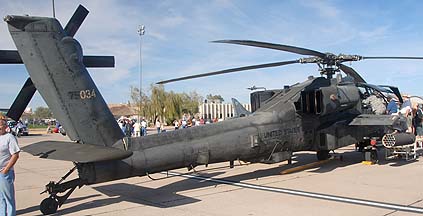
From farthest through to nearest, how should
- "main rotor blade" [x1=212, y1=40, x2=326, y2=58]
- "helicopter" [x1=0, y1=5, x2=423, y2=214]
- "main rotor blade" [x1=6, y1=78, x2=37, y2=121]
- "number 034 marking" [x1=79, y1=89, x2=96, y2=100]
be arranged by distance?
"main rotor blade" [x1=212, y1=40, x2=326, y2=58]
"number 034 marking" [x1=79, y1=89, x2=96, y2=100]
"main rotor blade" [x1=6, y1=78, x2=37, y2=121]
"helicopter" [x1=0, y1=5, x2=423, y2=214]

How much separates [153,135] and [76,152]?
84.5 inches

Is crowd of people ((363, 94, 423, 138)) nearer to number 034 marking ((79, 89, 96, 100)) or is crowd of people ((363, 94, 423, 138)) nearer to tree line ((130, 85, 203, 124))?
number 034 marking ((79, 89, 96, 100))

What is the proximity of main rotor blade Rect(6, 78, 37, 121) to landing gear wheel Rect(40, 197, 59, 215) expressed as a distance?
5.36 feet

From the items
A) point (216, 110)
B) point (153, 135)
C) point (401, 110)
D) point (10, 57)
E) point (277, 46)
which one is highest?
point (216, 110)

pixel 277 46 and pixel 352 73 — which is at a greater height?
pixel 277 46

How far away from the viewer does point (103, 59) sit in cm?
814

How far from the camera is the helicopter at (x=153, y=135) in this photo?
6812 millimetres

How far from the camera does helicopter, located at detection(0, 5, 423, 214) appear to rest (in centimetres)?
681

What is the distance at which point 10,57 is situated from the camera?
6809 mm

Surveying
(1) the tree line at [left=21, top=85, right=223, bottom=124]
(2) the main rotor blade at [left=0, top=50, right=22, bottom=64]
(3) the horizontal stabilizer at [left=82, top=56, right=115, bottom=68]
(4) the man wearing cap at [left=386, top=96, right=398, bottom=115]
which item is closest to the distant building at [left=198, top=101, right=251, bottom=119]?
(1) the tree line at [left=21, top=85, right=223, bottom=124]

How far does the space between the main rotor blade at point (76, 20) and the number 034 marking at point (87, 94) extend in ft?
3.96

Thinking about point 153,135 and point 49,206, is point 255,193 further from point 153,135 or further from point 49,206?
point 49,206

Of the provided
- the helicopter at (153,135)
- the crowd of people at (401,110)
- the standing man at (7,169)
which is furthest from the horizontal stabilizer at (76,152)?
the crowd of people at (401,110)

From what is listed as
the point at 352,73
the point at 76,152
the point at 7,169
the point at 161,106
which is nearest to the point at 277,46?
the point at 352,73
